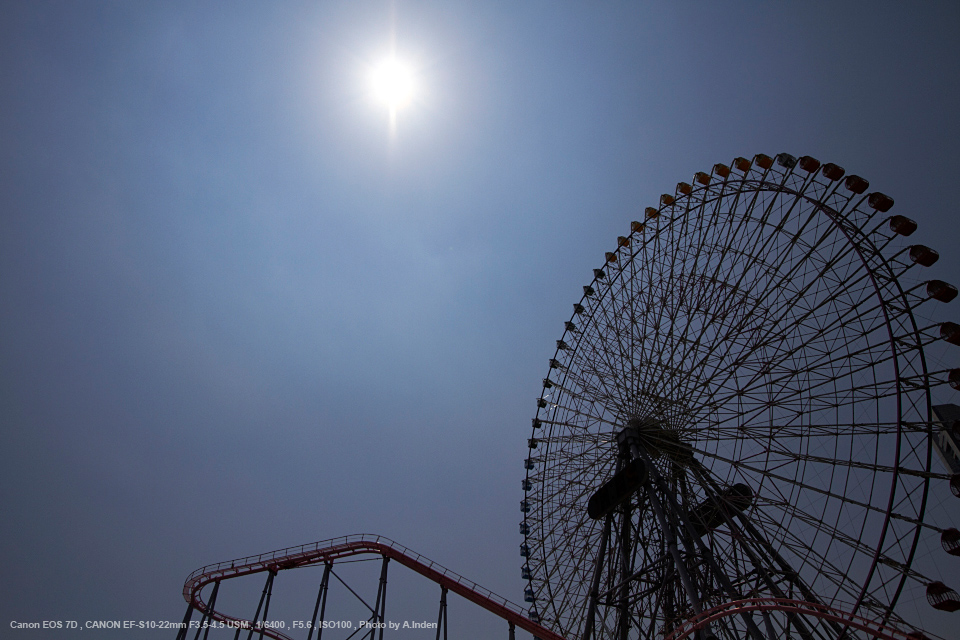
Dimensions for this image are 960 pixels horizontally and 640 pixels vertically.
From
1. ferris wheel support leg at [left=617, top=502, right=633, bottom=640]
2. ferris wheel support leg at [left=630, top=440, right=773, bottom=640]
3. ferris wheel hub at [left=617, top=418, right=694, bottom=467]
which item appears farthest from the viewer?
ferris wheel hub at [left=617, top=418, right=694, bottom=467]

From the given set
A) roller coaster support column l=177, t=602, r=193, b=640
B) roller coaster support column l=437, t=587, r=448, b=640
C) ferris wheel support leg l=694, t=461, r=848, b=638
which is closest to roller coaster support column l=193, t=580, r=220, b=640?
roller coaster support column l=177, t=602, r=193, b=640

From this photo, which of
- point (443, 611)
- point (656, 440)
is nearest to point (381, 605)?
point (443, 611)

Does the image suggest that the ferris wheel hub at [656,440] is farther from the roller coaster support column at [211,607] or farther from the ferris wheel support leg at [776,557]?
the roller coaster support column at [211,607]

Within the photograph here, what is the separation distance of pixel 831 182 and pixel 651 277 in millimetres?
8272

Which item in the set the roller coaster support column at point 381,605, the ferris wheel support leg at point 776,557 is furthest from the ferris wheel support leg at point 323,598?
the ferris wheel support leg at point 776,557

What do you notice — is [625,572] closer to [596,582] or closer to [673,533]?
[596,582]

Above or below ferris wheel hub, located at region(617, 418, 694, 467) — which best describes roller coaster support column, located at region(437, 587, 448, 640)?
below

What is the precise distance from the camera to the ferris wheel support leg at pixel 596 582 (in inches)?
787

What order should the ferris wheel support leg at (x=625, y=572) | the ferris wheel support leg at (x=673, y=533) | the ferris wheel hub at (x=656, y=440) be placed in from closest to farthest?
the ferris wheel support leg at (x=673, y=533) → the ferris wheel support leg at (x=625, y=572) → the ferris wheel hub at (x=656, y=440)

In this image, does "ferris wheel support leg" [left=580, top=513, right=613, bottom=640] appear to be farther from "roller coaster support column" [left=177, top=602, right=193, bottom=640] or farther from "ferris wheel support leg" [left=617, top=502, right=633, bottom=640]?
"roller coaster support column" [left=177, top=602, right=193, bottom=640]

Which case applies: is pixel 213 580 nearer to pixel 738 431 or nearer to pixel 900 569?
pixel 738 431

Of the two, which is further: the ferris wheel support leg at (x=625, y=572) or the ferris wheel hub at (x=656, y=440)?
the ferris wheel hub at (x=656, y=440)

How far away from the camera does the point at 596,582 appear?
21.0 m

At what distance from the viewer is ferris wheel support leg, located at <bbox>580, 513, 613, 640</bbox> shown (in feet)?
65.6
